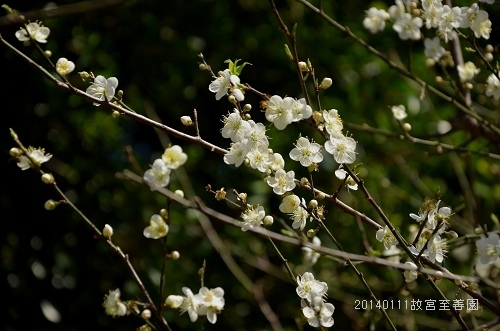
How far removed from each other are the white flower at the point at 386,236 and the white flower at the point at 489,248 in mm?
148

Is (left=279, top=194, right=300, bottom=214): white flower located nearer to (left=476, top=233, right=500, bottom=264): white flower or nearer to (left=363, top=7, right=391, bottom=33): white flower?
(left=476, top=233, right=500, bottom=264): white flower

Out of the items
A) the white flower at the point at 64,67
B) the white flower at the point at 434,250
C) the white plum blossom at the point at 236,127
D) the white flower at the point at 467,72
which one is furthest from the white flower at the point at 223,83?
the white flower at the point at 467,72

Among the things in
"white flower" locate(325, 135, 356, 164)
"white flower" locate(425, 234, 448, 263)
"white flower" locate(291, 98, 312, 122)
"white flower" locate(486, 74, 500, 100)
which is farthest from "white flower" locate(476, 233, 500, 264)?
"white flower" locate(486, 74, 500, 100)

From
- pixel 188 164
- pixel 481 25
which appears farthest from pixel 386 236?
pixel 188 164

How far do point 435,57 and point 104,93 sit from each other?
3.09 ft

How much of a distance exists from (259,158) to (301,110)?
0.11m

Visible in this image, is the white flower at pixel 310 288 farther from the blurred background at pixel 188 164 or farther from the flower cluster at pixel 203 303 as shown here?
the blurred background at pixel 188 164

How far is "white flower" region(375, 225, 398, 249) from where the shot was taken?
44.3 inches

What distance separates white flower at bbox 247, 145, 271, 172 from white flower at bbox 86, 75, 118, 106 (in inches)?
11.3

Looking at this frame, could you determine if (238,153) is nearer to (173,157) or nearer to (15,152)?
(173,157)

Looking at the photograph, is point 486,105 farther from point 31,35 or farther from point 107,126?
point 31,35

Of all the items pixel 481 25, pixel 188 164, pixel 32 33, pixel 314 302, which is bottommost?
pixel 188 164

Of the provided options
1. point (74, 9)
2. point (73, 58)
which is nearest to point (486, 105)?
point (73, 58)

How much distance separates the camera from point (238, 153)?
1.09 metres
